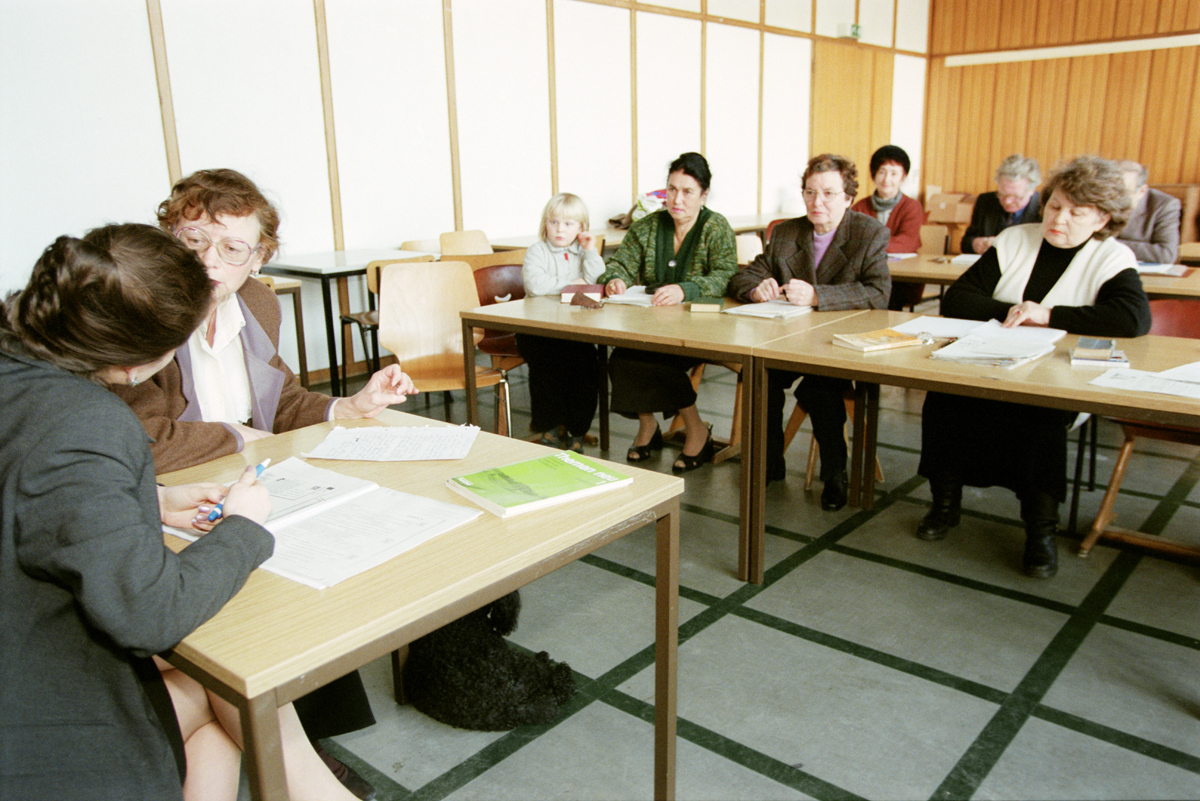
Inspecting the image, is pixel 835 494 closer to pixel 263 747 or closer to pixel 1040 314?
pixel 1040 314

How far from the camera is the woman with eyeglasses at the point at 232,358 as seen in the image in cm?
172

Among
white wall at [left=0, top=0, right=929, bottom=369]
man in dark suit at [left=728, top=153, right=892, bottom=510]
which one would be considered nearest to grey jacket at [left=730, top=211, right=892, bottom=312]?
man in dark suit at [left=728, top=153, right=892, bottom=510]

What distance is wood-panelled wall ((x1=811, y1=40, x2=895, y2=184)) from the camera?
31.6ft

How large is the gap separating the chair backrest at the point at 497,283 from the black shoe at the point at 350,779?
103 inches

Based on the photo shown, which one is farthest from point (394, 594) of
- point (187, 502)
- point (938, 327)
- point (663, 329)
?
point (938, 327)

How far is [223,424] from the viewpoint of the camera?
1.66 m

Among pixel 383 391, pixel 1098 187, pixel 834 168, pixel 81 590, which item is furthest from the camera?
pixel 834 168

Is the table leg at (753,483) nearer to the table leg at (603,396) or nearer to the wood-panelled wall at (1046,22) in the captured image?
the table leg at (603,396)

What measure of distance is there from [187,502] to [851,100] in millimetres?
10121

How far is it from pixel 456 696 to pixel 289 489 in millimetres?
765

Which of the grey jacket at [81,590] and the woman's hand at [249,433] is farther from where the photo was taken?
the woman's hand at [249,433]

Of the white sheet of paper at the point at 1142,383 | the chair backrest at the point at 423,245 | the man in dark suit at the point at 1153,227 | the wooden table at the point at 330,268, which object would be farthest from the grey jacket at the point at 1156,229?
the chair backrest at the point at 423,245

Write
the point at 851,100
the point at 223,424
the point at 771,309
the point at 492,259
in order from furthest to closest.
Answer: the point at 851,100, the point at 492,259, the point at 771,309, the point at 223,424

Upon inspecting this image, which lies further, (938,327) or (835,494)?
(835,494)
